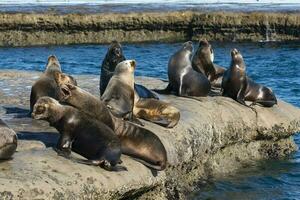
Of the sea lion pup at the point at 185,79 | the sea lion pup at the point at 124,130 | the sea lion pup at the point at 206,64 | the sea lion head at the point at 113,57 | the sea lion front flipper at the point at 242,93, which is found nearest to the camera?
the sea lion pup at the point at 124,130

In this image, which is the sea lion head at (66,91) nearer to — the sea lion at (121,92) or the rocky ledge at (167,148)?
the rocky ledge at (167,148)

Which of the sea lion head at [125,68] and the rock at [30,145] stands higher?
the sea lion head at [125,68]

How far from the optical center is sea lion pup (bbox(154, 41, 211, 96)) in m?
13.0

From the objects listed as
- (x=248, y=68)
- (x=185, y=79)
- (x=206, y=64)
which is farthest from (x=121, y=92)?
(x=248, y=68)

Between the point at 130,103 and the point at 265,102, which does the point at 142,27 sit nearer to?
the point at 265,102

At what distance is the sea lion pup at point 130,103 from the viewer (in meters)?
9.86

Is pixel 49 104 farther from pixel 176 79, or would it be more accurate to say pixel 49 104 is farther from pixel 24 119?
pixel 176 79

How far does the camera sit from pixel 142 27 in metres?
40.8

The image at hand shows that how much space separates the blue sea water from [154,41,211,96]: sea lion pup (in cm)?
157

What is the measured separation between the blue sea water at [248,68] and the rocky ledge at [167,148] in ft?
1.15

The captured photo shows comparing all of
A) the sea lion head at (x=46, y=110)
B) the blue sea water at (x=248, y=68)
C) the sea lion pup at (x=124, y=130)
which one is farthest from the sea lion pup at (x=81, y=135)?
the blue sea water at (x=248, y=68)

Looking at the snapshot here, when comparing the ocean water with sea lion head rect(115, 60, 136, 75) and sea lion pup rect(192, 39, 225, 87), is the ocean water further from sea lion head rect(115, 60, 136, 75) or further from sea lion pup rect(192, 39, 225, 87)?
sea lion head rect(115, 60, 136, 75)

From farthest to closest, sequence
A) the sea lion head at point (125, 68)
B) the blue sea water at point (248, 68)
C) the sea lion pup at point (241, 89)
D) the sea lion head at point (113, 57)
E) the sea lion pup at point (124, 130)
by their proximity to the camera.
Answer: the sea lion pup at point (241, 89) → the sea lion head at point (113, 57) → the blue sea water at point (248, 68) → the sea lion head at point (125, 68) → the sea lion pup at point (124, 130)

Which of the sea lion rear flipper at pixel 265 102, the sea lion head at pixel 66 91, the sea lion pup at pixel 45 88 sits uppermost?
the sea lion head at pixel 66 91
